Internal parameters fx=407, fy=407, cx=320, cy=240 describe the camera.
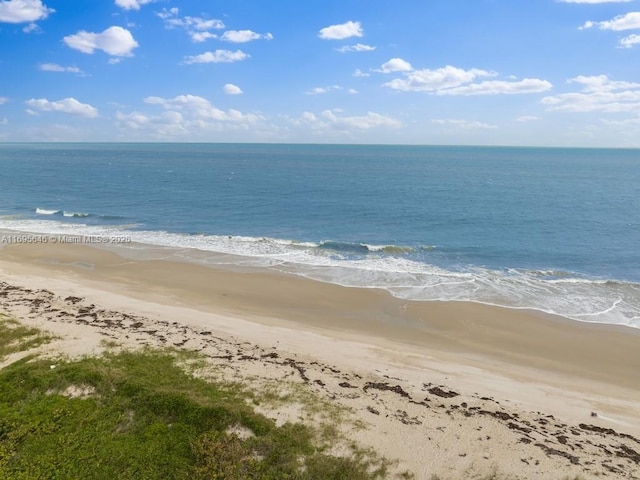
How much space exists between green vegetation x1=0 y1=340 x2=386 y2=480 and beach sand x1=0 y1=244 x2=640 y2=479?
4.54ft

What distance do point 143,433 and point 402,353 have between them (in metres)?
11.6

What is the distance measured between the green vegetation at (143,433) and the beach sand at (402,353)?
1383mm

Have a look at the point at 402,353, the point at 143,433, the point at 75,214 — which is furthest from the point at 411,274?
the point at 75,214

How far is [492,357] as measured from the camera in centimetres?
1939

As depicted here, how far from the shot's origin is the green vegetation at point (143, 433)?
408 inches

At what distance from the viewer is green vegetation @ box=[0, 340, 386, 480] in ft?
34.0

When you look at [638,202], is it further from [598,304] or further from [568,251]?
[598,304]

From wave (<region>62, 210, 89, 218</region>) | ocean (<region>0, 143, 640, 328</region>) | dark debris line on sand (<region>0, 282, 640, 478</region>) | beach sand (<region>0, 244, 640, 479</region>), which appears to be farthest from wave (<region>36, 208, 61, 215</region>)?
dark debris line on sand (<region>0, 282, 640, 478</region>)

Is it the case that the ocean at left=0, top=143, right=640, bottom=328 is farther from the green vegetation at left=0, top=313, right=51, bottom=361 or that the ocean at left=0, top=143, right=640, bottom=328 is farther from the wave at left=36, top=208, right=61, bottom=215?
the green vegetation at left=0, top=313, right=51, bottom=361

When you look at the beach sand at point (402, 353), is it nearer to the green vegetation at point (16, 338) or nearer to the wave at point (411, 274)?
the green vegetation at point (16, 338)

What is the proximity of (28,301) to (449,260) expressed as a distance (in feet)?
97.9

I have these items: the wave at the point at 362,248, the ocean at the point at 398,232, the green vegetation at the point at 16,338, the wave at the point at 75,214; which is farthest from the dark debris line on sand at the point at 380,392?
the wave at the point at 75,214

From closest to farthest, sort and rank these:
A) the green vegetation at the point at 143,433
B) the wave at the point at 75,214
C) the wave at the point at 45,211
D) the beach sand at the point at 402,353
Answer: the green vegetation at the point at 143,433
the beach sand at the point at 402,353
the wave at the point at 75,214
the wave at the point at 45,211

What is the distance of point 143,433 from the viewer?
11430mm
